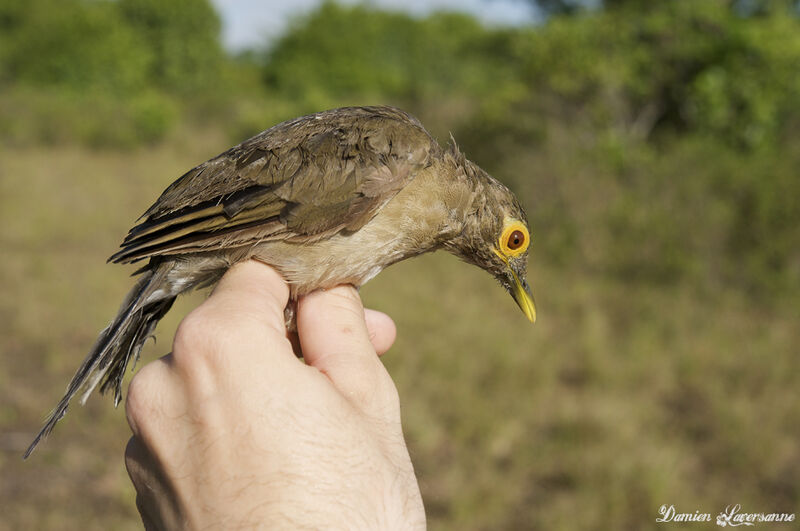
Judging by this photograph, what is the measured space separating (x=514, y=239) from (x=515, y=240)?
0.01 meters

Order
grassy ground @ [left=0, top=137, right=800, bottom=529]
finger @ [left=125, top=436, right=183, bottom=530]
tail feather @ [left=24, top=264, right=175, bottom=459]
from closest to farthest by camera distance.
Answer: finger @ [left=125, top=436, right=183, bottom=530], tail feather @ [left=24, top=264, right=175, bottom=459], grassy ground @ [left=0, top=137, right=800, bottom=529]

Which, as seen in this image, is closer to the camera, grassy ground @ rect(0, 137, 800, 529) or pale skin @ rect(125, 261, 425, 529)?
pale skin @ rect(125, 261, 425, 529)

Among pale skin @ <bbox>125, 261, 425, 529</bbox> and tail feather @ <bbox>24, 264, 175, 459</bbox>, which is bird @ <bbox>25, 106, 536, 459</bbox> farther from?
pale skin @ <bbox>125, 261, 425, 529</bbox>

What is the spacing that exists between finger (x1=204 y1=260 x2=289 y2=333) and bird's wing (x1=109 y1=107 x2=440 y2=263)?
0.59 ft

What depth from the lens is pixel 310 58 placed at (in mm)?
39094

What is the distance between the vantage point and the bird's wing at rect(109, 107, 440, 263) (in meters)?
2.95

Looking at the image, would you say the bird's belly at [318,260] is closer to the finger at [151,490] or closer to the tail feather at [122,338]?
the tail feather at [122,338]

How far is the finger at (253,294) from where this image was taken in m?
2.33

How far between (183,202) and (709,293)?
36.4ft

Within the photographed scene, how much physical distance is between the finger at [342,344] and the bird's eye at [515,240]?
3.58ft

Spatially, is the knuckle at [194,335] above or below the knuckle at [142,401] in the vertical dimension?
above
